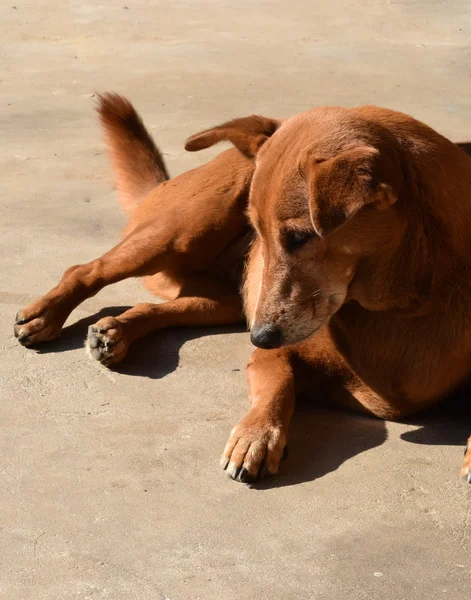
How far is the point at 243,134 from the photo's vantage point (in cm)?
391

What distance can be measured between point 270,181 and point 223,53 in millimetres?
5770

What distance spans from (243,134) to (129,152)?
1.49m

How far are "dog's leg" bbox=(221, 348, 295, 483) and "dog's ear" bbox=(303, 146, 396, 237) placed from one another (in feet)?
2.35

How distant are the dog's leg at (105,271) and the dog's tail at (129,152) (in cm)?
74

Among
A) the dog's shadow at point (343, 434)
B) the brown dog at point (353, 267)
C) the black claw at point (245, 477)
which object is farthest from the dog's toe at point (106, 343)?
the black claw at point (245, 477)

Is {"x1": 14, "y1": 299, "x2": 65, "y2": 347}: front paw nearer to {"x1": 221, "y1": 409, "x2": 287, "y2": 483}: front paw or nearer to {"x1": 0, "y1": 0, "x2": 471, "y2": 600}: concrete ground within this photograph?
{"x1": 0, "y1": 0, "x2": 471, "y2": 600}: concrete ground

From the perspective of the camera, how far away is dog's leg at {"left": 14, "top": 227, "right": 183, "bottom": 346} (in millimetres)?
4352

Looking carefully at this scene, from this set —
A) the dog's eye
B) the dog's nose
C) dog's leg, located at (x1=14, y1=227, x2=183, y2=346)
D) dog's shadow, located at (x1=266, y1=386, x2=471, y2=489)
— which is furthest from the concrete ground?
the dog's eye

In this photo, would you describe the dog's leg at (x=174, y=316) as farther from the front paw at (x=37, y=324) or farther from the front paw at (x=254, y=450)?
the front paw at (x=254, y=450)

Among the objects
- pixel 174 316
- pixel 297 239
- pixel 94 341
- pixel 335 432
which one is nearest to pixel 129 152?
pixel 174 316

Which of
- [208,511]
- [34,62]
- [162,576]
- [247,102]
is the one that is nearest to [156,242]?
[208,511]

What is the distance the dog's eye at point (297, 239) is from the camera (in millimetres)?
3373

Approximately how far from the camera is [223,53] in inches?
354

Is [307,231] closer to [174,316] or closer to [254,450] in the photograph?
[254,450]
